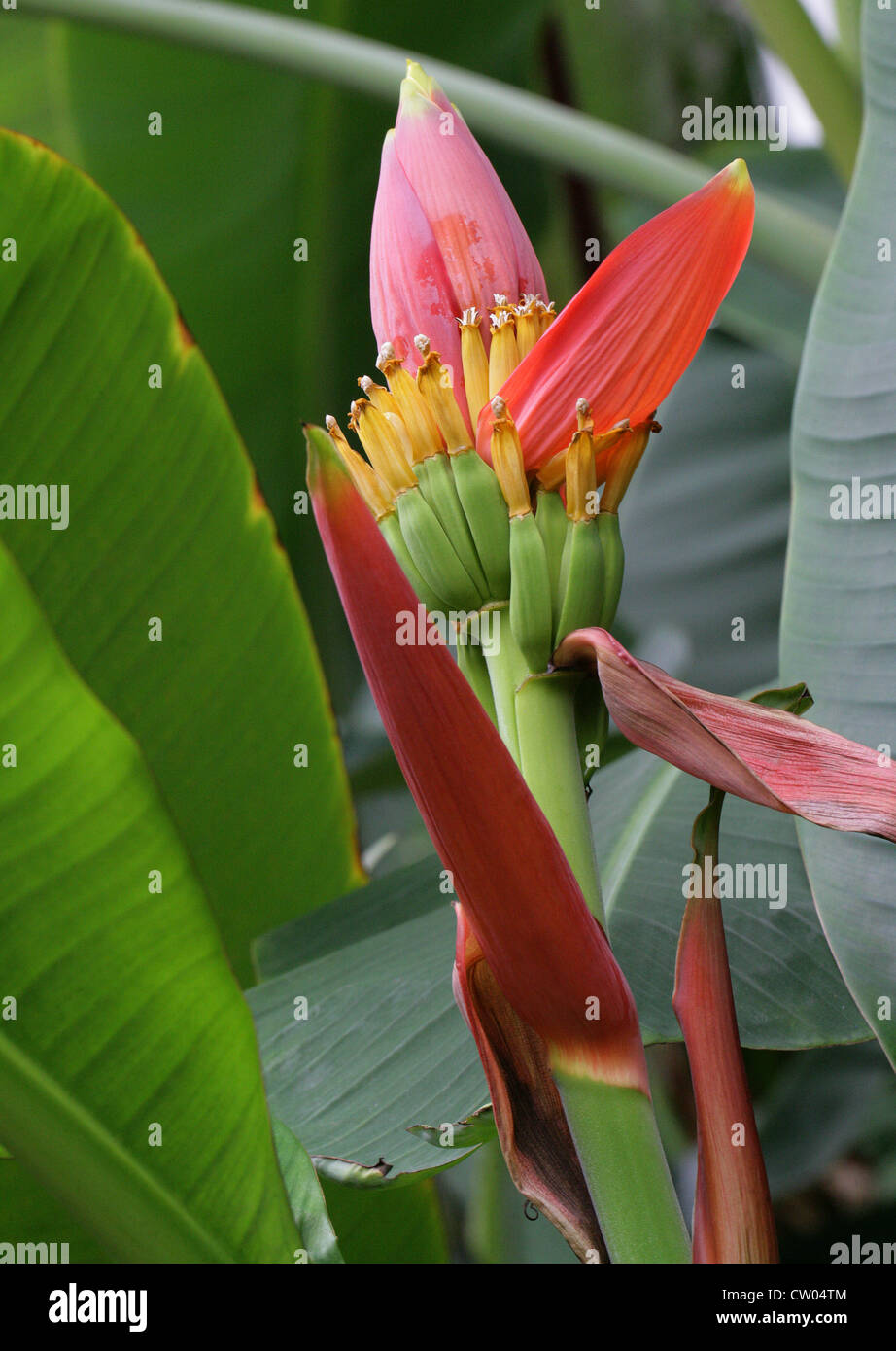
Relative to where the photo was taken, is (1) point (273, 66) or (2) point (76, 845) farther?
(1) point (273, 66)

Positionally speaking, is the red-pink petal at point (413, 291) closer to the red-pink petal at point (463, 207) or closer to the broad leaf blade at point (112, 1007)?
the red-pink petal at point (463, 207)

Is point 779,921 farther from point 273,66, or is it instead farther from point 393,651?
point 273,66

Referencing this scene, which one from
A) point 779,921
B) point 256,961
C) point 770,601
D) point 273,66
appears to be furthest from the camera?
point 770,601

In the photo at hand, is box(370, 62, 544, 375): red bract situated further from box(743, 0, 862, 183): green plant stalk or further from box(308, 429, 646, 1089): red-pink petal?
box(743, 0, 862, 183): green plant stalk

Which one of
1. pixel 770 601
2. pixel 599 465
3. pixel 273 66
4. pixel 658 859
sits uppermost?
pixel 273 66

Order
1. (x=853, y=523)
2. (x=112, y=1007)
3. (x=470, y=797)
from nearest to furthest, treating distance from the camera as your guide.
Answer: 1. (x=470, y=797)
2. (x=112, y=1007)
3. (x=853, y=523)

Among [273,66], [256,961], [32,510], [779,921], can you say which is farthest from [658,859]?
[273,66]

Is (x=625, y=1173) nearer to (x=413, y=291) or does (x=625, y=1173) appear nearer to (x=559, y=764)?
(x=559, y=764)

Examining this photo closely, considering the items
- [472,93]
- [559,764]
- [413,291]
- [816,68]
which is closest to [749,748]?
[559,764]
